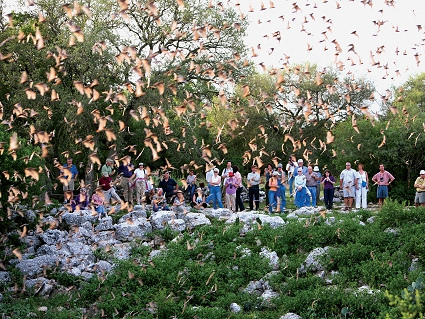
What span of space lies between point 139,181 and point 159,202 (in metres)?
1.37

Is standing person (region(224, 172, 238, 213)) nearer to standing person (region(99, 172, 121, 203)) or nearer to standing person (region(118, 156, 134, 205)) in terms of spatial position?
standing person (region(118, 156, 134, 205))

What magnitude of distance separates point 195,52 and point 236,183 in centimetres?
1290

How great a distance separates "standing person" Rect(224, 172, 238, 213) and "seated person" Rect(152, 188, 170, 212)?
7.81 feet

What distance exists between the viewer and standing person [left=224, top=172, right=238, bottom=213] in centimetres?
2297

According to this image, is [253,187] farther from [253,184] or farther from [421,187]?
[421,187]

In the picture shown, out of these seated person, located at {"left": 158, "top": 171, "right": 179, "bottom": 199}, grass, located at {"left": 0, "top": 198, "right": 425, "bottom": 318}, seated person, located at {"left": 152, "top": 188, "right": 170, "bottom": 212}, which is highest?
A: seated person, located at {"left": 158, "top": 171, "right": 179, "bottom": 199}

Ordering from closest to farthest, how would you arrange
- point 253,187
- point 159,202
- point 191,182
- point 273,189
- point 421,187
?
point 421,187 → point 273,189 → point 159,202 → point 253,187 → point 191,182

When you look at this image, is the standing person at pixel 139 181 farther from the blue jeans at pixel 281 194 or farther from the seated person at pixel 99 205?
the blue jeans at pixel 281 194

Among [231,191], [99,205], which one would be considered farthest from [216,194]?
[99,205]

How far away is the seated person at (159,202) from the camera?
22438 mm

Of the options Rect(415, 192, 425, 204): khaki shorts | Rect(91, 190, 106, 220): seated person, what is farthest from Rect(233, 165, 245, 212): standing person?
Rect(415, 192, 425, 204): khaki shorts

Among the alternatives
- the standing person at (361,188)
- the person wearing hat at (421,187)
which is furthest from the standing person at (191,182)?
the person wearing hat at (421,187)

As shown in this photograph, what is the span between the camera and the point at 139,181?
78.2 feet

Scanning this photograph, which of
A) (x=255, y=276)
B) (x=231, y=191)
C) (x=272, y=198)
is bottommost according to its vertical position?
(x=255, y=276)
